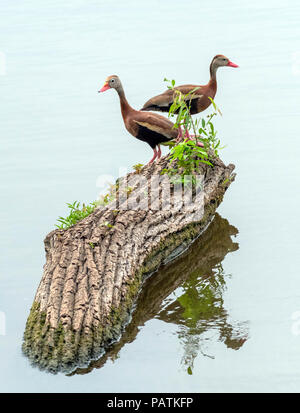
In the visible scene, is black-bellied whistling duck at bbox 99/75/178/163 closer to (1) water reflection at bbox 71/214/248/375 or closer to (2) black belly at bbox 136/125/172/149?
(2) black belly at bbox 136/125/172/149

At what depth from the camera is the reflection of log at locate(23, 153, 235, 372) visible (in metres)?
8.28

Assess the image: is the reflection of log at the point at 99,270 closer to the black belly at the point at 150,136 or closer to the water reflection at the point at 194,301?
the water reflection at the point at 194,301

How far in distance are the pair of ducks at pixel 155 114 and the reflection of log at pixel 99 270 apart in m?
0.41

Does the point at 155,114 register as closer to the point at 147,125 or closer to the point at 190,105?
the point at 147,125

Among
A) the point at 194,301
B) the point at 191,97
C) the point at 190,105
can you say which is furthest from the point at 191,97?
the point at 194,301

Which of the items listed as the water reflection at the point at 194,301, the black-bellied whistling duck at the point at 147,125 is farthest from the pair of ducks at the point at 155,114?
the water reflection at the point at 194,301

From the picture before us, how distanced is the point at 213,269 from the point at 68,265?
2055mm

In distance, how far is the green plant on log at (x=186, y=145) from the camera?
10.8m

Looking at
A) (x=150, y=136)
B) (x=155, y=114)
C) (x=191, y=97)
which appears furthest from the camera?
(x=191, y=97)

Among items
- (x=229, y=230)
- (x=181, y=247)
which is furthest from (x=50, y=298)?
(x=229, y=230)

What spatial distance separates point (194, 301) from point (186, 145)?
217 cm

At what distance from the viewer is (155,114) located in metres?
11.2

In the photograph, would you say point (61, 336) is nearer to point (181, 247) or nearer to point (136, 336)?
point (136, 336)

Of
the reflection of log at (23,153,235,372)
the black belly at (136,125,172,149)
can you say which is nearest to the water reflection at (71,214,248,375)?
the reflection of log at (23,153,235,372)
